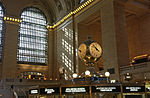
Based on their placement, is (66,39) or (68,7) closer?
(68,7)

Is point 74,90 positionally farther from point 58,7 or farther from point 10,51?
point 58,7

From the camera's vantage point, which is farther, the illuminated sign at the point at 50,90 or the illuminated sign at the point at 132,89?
the illuminated sign at the point at 132,89

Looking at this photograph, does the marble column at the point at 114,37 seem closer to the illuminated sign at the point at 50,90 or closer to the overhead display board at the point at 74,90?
the overhead display board at the point at 74,90

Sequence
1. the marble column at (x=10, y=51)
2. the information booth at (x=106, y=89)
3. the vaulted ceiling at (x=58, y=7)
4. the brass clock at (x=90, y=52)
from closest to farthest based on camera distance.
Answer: the information booth at (x=106, y=89), the brass clock at (x=90, y=52), the marble column at (x=10, y=51), the vaulted ceiling at (x=58, y=7)

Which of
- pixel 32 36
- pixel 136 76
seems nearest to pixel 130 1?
pixel 136 76

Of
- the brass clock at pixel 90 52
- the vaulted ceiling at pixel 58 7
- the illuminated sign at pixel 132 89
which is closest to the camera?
the illuminated sign at pixel 132 89

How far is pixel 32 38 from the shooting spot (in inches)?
1120

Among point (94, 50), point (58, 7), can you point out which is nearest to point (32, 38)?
point (58, 7)

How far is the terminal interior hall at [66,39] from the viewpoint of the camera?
18.3 meters

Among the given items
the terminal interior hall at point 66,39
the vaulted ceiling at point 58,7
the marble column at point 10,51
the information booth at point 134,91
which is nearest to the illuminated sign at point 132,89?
the information booth at point 134,91

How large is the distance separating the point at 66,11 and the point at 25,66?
9.60 meters

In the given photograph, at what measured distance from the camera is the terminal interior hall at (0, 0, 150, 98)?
18.3 m

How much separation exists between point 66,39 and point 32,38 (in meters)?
5.72

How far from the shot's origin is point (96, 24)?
26.1 metres
